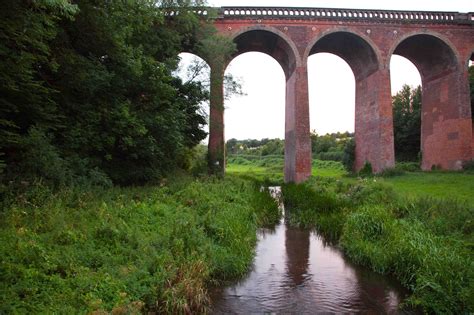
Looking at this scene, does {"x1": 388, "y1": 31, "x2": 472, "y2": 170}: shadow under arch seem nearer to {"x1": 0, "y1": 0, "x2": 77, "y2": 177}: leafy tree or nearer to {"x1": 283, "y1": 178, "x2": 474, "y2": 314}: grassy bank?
{"x1": 283, "y1": 178, "x2": 474, "y2": 314}: grassy bank

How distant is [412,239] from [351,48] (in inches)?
781

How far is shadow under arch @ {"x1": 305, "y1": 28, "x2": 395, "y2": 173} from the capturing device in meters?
22.2

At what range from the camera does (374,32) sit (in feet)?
75.7

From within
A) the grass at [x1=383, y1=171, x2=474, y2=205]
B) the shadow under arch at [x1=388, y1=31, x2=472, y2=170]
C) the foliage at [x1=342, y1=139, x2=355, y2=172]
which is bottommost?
the grass at [x1=383, y1=171, x2=474, y2=205]

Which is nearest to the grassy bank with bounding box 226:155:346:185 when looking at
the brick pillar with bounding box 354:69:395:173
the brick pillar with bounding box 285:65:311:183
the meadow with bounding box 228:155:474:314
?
the brick pillar with bounding box 285:65:311:183

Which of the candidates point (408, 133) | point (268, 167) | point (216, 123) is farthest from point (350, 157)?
point (268, 167)

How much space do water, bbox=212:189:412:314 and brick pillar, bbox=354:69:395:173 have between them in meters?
14.4

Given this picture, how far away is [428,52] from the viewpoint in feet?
83.3

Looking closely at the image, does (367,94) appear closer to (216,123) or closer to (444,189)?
(216,123)

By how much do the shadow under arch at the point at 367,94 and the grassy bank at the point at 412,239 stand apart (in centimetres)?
1027

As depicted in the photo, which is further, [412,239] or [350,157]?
[350,157]

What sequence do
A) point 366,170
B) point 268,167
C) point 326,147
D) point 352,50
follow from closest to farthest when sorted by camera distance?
point 366,170, point 352,50, point 268,167, point 326,147

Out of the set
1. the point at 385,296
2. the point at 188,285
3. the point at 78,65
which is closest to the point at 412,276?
the point at 385,296

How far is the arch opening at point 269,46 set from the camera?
911 inches
